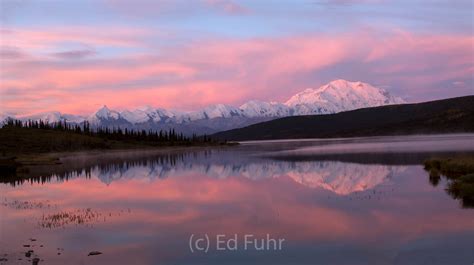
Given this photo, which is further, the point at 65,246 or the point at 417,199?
the point at 417,199

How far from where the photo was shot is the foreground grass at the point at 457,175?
32156 mm

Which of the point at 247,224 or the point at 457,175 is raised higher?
the point at 457,175

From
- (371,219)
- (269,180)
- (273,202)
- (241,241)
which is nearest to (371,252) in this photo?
(241,241)

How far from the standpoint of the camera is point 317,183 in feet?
148

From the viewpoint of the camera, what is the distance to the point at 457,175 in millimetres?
45062

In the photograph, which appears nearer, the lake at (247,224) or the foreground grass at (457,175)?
the lake at (247,224)

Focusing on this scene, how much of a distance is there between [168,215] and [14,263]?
11447 millimetres

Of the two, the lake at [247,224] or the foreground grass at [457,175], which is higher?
the foreground grass at [457,175]

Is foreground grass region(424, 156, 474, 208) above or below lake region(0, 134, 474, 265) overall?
above

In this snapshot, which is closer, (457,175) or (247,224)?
(247,224)

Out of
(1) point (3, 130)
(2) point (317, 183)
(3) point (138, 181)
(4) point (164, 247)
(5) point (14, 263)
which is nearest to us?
(5) point (14, 263)

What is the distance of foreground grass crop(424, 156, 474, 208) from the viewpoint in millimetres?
32156

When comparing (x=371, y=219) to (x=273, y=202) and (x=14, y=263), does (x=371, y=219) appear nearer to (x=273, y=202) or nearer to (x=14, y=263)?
(x=273, y=202)

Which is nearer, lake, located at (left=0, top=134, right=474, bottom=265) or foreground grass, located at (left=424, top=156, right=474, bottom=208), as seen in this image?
lake, located at (left=0, top=134, right=474, bottom=265)
